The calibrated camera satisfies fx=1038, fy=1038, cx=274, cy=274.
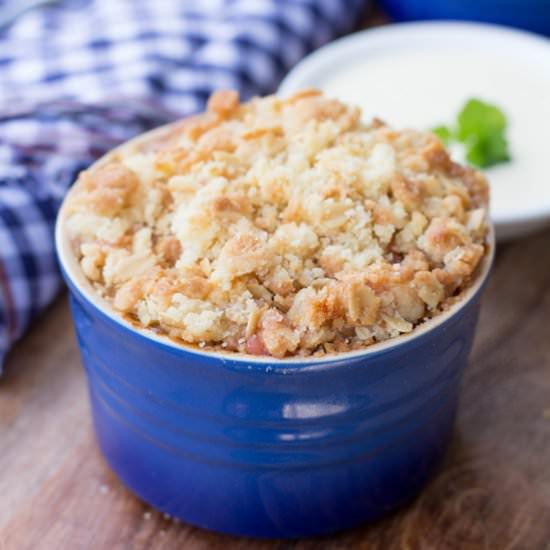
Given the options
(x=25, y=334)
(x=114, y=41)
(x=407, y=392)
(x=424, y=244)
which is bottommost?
(x=25, y=334)

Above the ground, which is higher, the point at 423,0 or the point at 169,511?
the point at 423,0

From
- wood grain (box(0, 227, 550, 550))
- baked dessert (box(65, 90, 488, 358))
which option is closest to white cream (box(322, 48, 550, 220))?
wood grain (box(0, 227, 550, 550))

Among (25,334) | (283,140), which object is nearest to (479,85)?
(283,140)

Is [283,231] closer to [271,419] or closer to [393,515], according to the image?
[271,419]

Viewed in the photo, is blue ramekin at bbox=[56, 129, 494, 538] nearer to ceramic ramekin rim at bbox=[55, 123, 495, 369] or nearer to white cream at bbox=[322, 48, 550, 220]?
ceramic ramekin rim at bbox=[55, 123, 495, 369]

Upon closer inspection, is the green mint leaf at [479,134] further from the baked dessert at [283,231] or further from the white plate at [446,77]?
the baked dessert at [283,231]

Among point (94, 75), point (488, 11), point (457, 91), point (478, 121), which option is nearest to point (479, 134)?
point (478, 121)

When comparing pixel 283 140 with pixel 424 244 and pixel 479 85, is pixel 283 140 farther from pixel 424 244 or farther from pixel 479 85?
pixel 479 85
